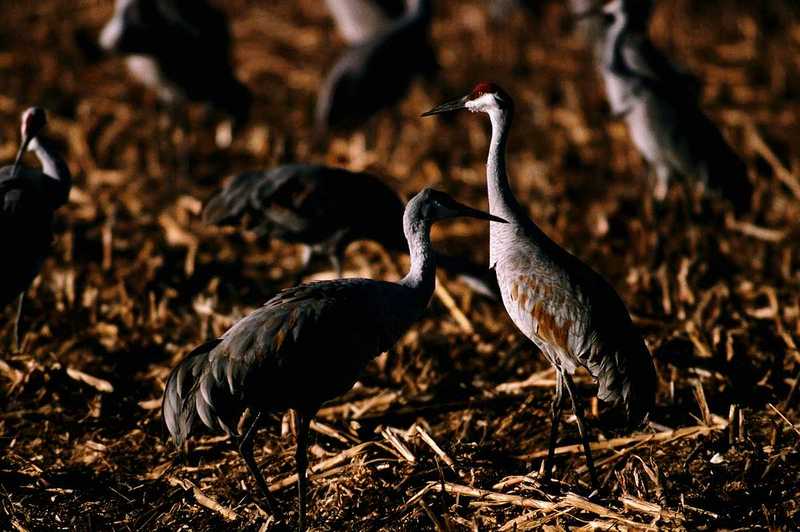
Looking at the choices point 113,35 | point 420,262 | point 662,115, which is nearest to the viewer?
point 420,262

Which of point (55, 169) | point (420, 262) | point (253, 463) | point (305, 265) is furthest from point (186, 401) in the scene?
point (305, 265)

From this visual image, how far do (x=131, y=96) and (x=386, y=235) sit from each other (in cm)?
425

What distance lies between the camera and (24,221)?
5105mm

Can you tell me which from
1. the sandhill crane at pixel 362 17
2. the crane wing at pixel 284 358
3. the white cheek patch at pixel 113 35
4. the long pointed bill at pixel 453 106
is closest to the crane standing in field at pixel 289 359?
the crane wing at pixel 284 358

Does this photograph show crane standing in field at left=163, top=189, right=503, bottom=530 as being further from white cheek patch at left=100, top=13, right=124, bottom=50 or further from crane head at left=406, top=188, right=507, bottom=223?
white cheek patch at left=100, top=13, right=124, bottom=50

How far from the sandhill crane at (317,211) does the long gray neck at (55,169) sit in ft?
2.72

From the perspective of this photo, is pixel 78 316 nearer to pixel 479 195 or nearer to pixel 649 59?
pixel 479 195

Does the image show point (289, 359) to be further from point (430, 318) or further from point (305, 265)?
point (305, 265)

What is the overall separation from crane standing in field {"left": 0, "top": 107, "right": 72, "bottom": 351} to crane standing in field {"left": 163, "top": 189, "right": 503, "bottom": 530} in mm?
1307

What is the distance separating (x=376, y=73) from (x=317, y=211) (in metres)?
3.10

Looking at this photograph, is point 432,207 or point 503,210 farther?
point 503,210

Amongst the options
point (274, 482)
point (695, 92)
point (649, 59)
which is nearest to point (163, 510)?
point (274, 482)

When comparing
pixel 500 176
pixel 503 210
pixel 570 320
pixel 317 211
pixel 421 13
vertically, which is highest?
pixel 421 13

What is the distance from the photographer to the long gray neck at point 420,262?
4.41 meters
